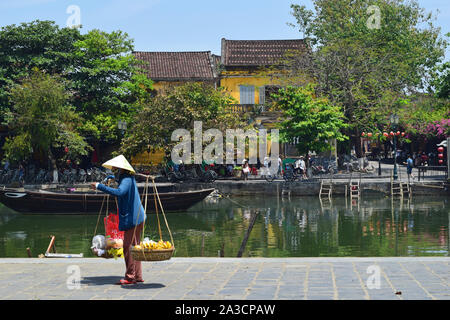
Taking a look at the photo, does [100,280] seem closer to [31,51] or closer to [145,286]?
[145,286]

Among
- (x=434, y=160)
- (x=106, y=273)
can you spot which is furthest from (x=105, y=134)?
(x=106, y=273)

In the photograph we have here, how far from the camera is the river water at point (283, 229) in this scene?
17.4 metres

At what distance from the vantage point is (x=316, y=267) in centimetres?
870

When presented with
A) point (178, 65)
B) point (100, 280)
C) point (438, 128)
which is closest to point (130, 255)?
point (100, 280)

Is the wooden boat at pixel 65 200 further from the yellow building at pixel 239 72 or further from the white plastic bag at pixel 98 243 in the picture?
the white plastic bag at pixel 98 243

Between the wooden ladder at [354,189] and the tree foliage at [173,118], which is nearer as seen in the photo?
the wooden ladder at [354,189]

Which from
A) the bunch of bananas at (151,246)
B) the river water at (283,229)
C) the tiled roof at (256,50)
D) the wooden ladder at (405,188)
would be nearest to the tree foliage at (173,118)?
the river water at (283,229)

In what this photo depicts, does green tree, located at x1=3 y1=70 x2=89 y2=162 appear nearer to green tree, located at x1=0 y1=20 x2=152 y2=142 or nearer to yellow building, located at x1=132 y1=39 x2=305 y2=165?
green tree, located at x1=0 y1=20 x2=152 y2=142

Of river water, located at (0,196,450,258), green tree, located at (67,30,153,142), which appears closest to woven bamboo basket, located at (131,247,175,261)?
river water, located at (0,196,450,258)

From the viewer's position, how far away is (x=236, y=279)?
7.93 m

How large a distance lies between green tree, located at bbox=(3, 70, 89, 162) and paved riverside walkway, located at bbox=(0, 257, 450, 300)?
79.9 feet

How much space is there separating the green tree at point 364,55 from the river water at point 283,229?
765 centimetres

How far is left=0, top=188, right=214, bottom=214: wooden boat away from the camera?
26812 mm

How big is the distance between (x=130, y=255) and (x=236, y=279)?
1355 mm
